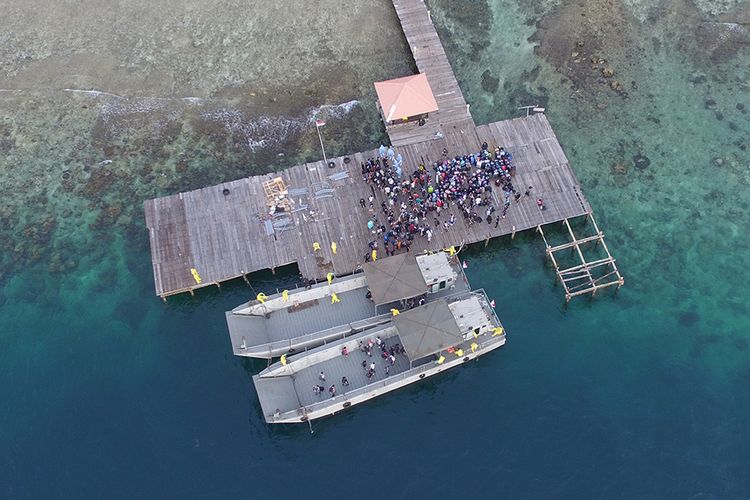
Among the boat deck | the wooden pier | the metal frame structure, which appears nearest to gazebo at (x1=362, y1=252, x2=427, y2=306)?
the boat deck

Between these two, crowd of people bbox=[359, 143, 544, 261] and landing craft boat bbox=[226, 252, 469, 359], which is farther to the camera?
crowd of people bbox=[359, 143, 544, 261]

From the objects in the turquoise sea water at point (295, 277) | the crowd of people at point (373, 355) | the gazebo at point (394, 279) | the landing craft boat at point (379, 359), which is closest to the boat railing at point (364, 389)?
the landing craft boat at point (379, 359)

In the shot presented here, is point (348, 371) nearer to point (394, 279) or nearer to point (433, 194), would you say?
point (394, 279)

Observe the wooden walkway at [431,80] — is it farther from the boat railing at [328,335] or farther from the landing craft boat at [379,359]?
the boat railing at [328,335]

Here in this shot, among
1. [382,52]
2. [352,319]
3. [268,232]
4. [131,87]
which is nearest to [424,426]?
[352,319]

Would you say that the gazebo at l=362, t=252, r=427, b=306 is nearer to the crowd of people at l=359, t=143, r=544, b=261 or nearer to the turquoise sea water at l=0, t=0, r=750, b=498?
the crowd of people at l=359, t=143, r=544, b=261

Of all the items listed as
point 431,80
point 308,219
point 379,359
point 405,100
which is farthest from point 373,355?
point 431,80
